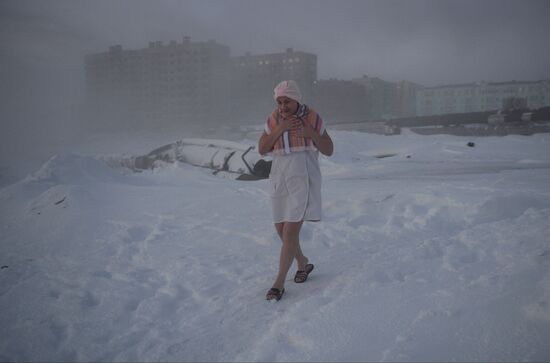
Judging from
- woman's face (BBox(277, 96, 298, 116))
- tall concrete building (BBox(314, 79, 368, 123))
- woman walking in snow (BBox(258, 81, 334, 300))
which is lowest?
woman walking in snow (BBox(258, 81, 334, 300))

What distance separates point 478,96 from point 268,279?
8790cm

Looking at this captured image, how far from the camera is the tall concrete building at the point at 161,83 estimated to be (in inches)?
2062

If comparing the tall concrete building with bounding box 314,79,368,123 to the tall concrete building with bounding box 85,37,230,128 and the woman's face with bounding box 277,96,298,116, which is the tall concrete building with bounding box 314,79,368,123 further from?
the woman's face with bounding box 277,96,298,116

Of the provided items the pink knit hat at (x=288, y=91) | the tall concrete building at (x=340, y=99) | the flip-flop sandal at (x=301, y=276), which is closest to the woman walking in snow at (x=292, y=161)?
the pink knit hat at (x=288, y=91)

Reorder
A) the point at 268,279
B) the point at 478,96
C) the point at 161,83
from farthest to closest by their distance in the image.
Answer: the point at 478,96 < the point at 161,83 < the point at 268,279

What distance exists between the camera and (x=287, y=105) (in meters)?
2.65

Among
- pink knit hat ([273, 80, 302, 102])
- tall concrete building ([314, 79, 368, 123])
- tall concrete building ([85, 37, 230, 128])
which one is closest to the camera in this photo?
pink knit hat ([273, 80, 302, 102])

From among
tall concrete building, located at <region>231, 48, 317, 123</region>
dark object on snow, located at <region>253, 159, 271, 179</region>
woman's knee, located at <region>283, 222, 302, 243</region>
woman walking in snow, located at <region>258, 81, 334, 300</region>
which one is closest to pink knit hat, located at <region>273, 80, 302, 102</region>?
woman walking in snow, located at <region>258, 81, 334, 300</region>

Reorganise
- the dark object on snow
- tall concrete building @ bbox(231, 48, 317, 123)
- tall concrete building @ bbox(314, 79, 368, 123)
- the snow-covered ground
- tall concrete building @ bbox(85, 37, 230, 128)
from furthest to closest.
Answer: tall concrete building @ bbox(314, 79, 368, 123)
tall concrete building @ bbox(231, 48, 317, 123)
tall concrete building @ bbox(85, 37, 230, 128)
the dark object on snow
the snow-covered ground

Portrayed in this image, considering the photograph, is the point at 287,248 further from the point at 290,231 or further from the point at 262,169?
the point at 262,169

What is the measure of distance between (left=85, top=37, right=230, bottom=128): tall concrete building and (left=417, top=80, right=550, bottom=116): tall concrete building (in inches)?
1849

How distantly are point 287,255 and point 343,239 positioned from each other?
143 cm

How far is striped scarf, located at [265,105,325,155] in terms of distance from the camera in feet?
8.77

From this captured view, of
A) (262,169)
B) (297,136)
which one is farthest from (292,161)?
(262,169)
